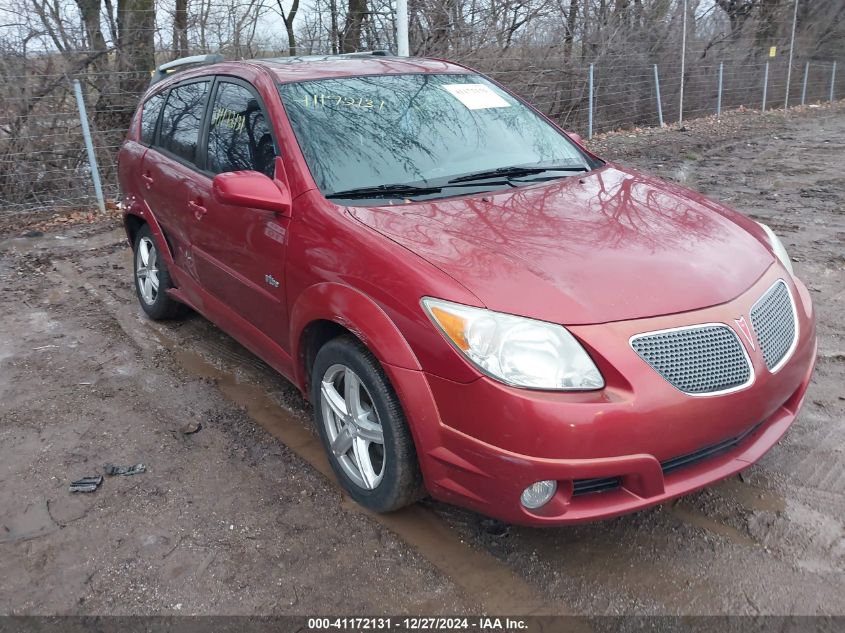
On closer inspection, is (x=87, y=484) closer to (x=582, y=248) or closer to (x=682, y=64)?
(x=582, y=248)

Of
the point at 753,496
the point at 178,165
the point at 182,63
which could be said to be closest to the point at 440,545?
the point at 753,496

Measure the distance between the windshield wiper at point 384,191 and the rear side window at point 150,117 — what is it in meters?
2.25

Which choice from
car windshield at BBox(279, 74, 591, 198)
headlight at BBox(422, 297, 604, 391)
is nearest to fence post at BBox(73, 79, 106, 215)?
car windshield at BBox(279, 74, 591, 198)

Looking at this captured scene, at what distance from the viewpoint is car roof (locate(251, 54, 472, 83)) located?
11.7 feet

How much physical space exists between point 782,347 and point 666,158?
9.71 metres

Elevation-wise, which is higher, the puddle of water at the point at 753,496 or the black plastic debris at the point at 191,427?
the puddle of water at the point at 753,496

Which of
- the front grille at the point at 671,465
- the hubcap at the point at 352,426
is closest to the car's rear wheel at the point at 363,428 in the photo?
the hubcap at the point at 352,426

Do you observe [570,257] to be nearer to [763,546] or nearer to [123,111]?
[763,546]

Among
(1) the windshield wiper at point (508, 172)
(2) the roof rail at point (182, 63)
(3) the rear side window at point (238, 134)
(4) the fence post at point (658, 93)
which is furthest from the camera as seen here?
(4) the fence post at point (658, 93)

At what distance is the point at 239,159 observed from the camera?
3.52m

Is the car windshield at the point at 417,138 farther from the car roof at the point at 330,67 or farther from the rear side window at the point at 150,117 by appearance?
the rear side window at the point at 150,117

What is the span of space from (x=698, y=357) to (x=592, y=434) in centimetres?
46

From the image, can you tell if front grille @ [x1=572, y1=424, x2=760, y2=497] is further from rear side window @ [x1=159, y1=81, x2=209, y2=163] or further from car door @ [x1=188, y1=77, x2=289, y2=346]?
rear side window @ [x1=159, y1=81, x2=209, y2=163]

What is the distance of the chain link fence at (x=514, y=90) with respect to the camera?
8.61 meters
